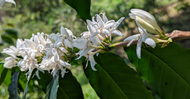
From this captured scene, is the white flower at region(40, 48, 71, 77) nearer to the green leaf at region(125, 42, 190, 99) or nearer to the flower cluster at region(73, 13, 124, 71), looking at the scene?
the flower cluster at region(73, 13, 124, 71)

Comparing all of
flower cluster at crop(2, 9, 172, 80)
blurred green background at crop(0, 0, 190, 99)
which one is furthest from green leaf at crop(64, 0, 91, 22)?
blurred green background at crop(0, 0, 190, 99)

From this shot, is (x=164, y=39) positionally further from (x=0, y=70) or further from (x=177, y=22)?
(x=177, y=22)

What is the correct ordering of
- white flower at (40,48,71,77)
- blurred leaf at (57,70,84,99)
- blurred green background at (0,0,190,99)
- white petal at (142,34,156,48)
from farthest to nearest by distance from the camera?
blurred green background at (0,0,190,99)
blurred leaf at (57,70,84,99)
white flower at (40,48,71,77)
white petal at (142,34,156,48)

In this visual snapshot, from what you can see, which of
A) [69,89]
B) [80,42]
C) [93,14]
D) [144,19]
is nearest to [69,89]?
[69,89]

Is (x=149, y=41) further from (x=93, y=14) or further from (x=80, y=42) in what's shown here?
(x=93, y=14)

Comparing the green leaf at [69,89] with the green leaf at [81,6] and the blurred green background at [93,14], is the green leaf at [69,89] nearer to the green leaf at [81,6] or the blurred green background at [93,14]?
the green leaf at [81,6]
